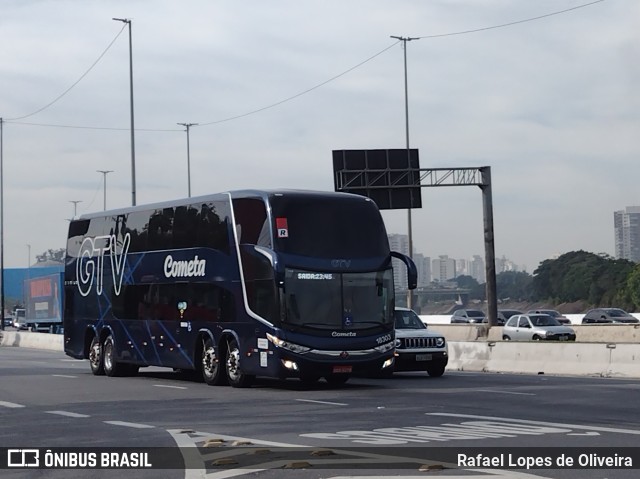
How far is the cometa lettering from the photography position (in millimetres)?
27141

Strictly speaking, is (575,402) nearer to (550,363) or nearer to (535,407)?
(535,407)

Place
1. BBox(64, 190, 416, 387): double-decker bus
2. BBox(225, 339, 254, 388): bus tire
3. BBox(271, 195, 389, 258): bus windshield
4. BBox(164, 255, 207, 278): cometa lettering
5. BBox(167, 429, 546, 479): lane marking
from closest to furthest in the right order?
1. BBox(167, 429, 546, 479): lane marking
2. BBox(64, 190, 416, 387): double-decker bus
3. BBox(271, 195, 389, 258): bus windshield
4. BBox(225, 339, 254, 388): bus tire
5. BBox(164, 255, 207, 278): cometa lettering

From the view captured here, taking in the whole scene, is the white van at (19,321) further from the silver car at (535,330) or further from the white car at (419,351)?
the white car at (419,351)

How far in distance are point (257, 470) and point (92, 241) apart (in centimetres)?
2202

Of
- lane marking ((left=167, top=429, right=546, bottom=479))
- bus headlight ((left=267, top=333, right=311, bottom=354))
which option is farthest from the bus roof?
lane marking ((left=167, top=429, right=546, bottom=479))

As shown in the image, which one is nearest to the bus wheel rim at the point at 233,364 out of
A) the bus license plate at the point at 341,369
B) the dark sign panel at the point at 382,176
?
the bus license plate at the point at 341,369

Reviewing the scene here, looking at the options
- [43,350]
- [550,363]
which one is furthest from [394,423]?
[43,350]

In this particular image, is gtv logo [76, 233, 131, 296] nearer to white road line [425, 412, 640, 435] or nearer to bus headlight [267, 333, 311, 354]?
bus headlight [267, 333, 311, 354]

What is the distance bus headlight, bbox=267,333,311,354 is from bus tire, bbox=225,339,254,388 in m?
1.50

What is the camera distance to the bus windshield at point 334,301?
2461cm

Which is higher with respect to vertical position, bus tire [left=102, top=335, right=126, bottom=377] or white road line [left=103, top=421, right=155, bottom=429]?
bus tire [left=102, top=335, right=126, bottom=377]

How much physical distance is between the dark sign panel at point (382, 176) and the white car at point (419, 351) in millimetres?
21234

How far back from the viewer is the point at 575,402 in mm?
20500

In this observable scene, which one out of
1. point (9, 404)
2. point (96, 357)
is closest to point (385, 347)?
point (9, 404)
